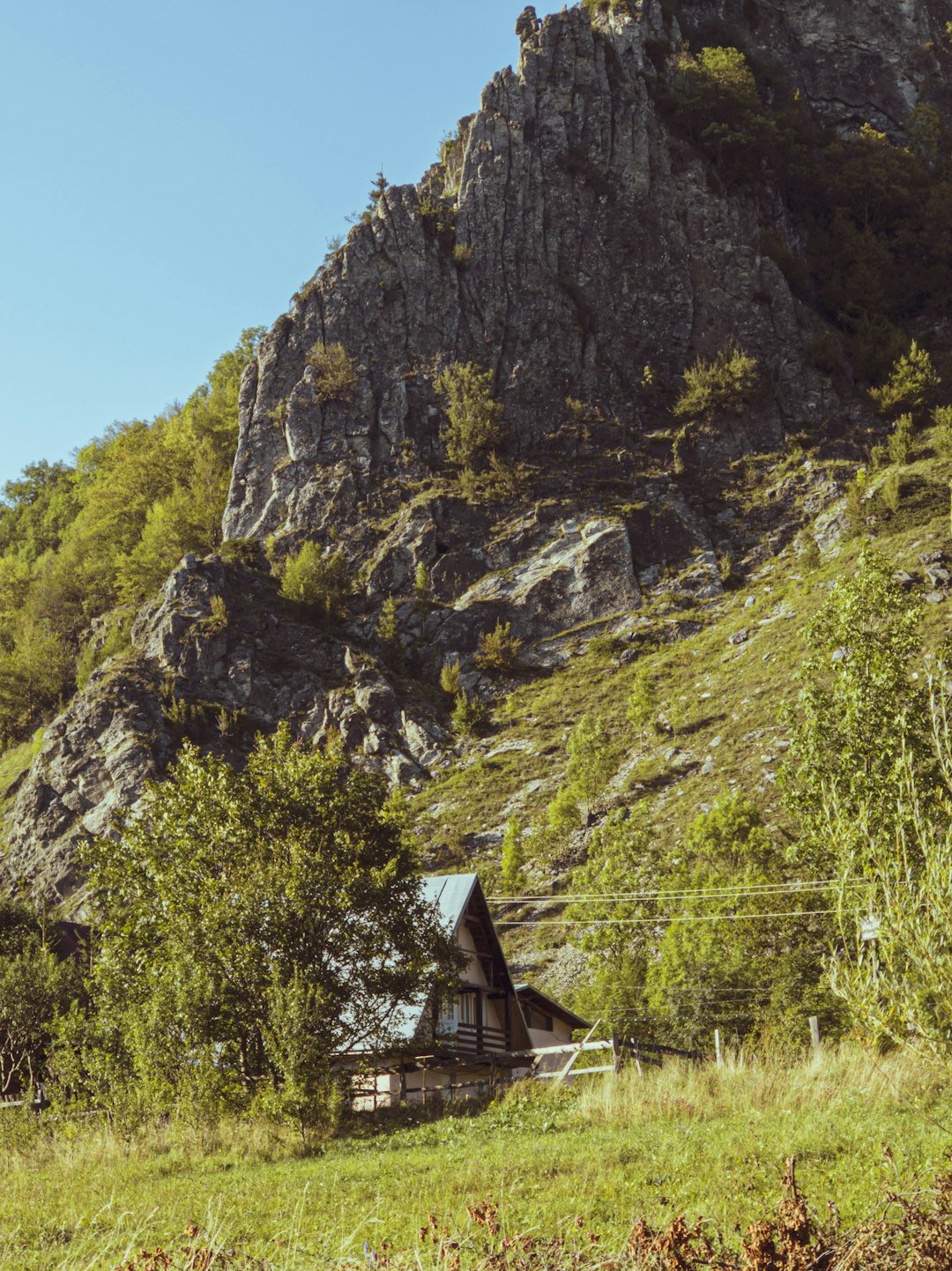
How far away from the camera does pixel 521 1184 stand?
12734 mm

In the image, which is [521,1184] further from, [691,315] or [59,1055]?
[691,315]

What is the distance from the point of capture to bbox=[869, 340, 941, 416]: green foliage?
260ft

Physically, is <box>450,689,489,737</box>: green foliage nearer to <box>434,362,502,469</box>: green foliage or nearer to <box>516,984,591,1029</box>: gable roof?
<box>434,362,502,469</box>: green foliage

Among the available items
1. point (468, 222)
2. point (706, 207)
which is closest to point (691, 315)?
point (706, 207)

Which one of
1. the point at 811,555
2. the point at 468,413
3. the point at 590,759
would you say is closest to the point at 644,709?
the point at 590,759

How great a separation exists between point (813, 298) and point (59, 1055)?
89454 mm

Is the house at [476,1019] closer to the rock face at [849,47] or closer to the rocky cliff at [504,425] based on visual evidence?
the rocky cliff at [504,425]

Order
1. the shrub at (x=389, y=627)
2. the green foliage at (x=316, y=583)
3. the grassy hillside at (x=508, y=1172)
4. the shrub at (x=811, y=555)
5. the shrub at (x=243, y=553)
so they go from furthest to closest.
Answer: the shrub at (x=243, y=553) → the green foliage at (x=316, y=583) → the shrub at (x=389, y=627) → the shrub at (x=811, y=555) → the grassy hillside at (x=508, y=1172)

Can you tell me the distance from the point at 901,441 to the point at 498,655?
31.0 m

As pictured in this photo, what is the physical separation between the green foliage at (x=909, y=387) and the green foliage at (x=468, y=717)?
126 feet

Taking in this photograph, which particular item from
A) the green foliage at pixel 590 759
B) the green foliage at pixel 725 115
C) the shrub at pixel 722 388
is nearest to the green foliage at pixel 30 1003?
the green foliage at pixel 590 759

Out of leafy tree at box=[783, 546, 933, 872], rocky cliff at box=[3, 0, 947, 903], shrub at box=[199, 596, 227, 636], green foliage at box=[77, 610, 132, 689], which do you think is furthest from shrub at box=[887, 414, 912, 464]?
green foliage at box=[77, 610, 132, 689]

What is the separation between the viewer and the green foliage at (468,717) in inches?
2586

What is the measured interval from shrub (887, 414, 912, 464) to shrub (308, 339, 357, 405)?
39.5m
